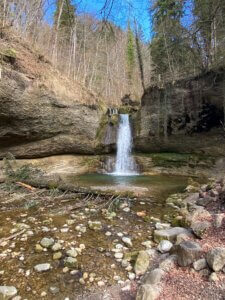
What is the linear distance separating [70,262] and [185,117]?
9.09m

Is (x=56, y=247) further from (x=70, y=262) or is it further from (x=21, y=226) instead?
(x=21, y=226)

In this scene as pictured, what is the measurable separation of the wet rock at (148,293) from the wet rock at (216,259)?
521 millimetres

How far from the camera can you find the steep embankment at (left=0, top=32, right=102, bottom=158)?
7926mm

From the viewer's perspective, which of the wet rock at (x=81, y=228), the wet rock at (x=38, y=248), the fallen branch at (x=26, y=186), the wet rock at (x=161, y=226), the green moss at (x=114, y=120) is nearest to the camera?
the wet rock at (x=38, y=248)

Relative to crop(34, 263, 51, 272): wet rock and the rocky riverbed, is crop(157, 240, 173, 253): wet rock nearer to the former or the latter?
the rocky riverbed

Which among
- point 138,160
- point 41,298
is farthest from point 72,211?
point 138,160

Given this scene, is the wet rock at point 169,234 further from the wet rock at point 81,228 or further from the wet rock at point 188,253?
the wet rock at point 81,228

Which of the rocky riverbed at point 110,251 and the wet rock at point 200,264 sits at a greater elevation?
the wet rock at point 200,264

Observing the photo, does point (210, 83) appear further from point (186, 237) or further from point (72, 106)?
point (186, 237)

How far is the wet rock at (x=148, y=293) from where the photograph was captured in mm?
1939

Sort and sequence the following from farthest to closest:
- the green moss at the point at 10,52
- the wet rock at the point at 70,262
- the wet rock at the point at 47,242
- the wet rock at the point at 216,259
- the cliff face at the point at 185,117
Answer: the cliff face at the point at 185,117
the green moss at the point at 10,52
the wet rock at the point at 47,242
the wet rock at the point at 70,262
the wet rock at the point at 216,259

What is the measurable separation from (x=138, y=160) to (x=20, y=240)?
890 cm

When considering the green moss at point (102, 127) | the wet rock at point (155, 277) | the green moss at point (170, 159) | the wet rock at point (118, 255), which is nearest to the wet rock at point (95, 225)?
the wet rock at point (118, 255)

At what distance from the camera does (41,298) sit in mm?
2225
